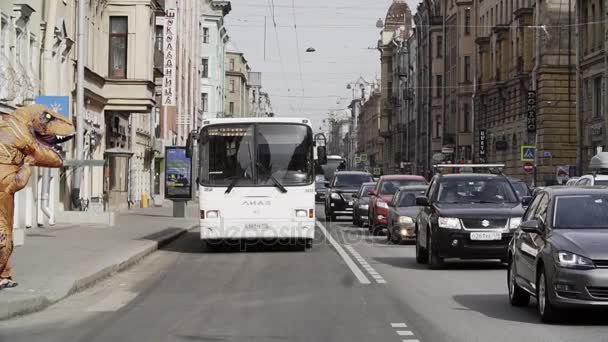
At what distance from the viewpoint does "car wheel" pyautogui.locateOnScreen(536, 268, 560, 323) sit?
38.6 feet

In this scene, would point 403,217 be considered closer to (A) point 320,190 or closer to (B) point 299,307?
(B) point 299,307

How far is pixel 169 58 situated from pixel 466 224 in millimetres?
42119

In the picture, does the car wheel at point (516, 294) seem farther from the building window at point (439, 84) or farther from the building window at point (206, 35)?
the building window at point (206, 35)

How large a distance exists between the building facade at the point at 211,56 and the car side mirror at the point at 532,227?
95033 mm

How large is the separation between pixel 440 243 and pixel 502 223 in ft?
3.57

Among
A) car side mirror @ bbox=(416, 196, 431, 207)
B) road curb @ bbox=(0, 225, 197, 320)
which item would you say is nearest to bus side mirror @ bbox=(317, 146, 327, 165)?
road curb @ bbox=(0, 225, 197, 320)

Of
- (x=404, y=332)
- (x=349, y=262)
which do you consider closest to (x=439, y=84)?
(x=349, y=262)

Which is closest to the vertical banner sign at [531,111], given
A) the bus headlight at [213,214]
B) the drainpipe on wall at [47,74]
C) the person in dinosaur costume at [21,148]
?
the drainpipe on wall at [47,74]

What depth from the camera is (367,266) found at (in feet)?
68.2

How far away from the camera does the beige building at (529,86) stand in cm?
6088

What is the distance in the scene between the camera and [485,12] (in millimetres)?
81500

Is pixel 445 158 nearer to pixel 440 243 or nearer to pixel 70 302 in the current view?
pixel 440 243

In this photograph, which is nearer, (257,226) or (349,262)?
(349,262)

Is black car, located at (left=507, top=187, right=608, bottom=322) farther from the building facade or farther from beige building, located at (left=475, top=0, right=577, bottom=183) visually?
the building facade
